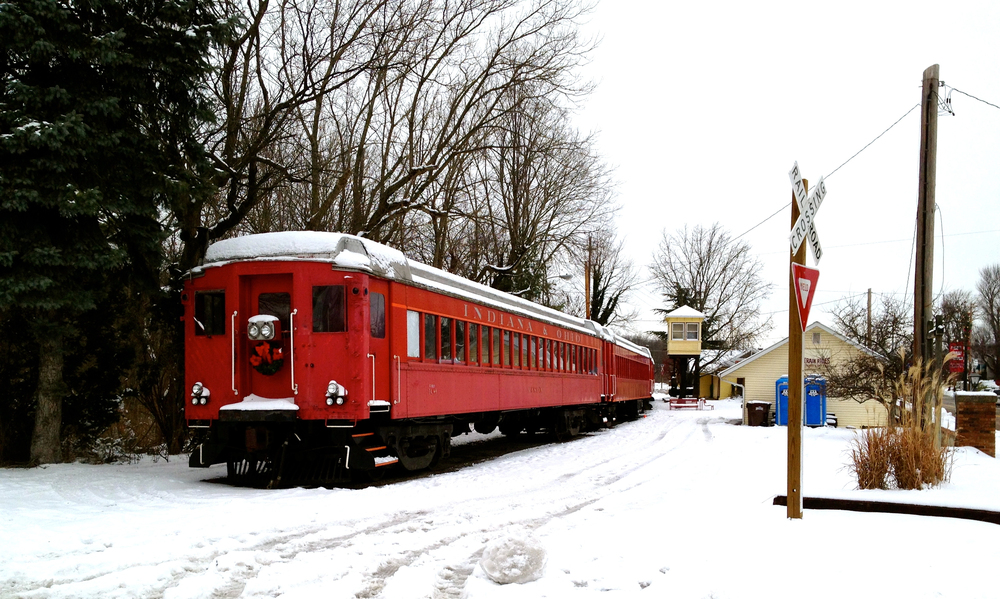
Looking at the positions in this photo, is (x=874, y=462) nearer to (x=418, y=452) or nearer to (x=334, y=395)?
(x=334, y=395)

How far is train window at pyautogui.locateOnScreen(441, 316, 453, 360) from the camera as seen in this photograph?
1275 centimetres

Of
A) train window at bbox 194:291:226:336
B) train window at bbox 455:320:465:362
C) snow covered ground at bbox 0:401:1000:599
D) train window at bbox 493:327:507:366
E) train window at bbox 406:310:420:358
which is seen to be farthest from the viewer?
train window at bbox 493:327:507:366

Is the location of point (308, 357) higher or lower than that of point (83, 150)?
lower

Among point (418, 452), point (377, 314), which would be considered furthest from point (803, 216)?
point (418, 452)

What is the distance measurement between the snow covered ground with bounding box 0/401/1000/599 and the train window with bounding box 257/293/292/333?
233 centimetres

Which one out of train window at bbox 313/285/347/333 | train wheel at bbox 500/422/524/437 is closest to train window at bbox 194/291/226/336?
train window at bbox 313/285/347/333

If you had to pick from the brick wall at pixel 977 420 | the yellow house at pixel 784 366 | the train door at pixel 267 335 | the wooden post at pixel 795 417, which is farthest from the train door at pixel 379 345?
the yellow house at pixel 784 366

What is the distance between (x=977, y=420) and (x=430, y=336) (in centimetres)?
995

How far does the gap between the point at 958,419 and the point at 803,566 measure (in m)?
10.4

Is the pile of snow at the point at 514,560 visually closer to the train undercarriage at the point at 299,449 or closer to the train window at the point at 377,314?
the train undercarriage at the point at 299,449

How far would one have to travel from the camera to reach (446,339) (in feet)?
42.4

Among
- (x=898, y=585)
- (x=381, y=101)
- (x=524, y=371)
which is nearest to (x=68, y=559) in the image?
(x=898, y=585)

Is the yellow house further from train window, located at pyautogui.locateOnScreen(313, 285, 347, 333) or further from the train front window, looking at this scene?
train window, located at pyautogui.locateOnScreen(313, 285, 347, 333)

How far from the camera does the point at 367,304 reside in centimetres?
1029
